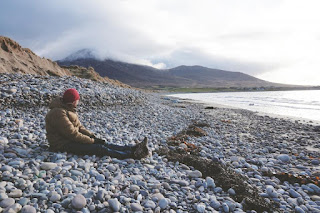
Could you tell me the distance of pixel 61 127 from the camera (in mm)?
5758

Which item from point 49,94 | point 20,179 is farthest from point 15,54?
→ point 20,179

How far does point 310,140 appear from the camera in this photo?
11.7m

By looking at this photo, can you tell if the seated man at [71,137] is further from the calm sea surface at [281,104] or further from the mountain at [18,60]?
the calm sea surface at [281,104]

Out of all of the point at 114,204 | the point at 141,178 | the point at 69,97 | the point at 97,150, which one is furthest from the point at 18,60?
the point at 114,204

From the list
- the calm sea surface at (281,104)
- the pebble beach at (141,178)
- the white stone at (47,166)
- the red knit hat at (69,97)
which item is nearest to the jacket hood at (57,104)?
the red knit hat at (69,97)

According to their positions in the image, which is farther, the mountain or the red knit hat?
the mountain

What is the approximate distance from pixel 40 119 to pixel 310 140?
544 inches

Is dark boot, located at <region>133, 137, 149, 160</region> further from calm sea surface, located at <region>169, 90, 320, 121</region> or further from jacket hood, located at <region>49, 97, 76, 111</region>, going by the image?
calm sea surface, located at <region>169, 90, 320, 121</region>

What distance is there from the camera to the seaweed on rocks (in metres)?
4.57

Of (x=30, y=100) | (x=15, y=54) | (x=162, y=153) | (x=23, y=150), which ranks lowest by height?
(x=162, y=153)

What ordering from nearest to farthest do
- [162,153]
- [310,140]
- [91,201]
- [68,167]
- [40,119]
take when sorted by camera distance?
[91,201]
[68,167]
[162,153]
[40,119]
[310,140]

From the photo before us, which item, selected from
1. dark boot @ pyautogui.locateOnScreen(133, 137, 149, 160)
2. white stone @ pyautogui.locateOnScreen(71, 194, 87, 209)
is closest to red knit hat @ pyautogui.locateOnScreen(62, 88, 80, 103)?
dark boot @ pyautogui.locateOnScreen(133, 137, 149, 160)

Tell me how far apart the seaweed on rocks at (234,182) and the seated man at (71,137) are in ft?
4.45

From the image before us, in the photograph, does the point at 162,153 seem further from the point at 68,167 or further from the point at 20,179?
the point at 20,179
